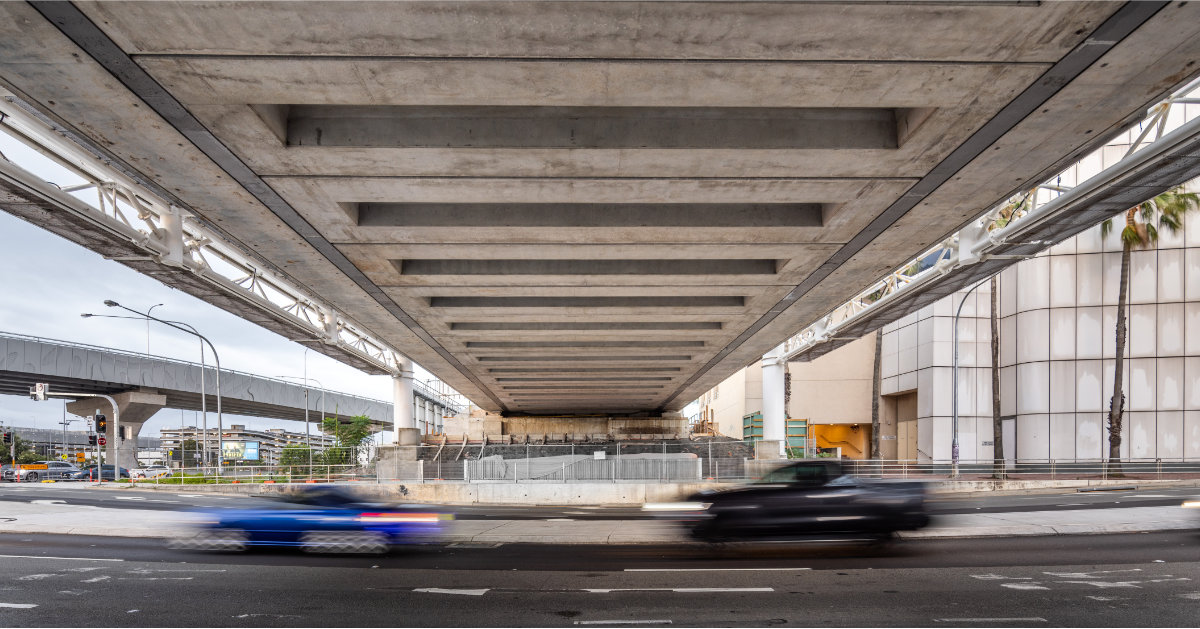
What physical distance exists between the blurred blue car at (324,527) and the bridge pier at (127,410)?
169 ft

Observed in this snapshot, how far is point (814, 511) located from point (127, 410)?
194ft

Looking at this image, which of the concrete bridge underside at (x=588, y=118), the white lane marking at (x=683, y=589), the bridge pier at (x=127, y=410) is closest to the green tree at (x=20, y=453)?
the bridge pier at (x=127, y=410)

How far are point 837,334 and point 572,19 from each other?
26.8 m

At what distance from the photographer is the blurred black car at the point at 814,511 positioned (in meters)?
12.8

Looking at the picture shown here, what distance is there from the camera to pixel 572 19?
6.42m

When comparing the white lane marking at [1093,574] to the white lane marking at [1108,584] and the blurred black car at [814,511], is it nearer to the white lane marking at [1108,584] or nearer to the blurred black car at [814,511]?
the white lane marking at [1108,584]

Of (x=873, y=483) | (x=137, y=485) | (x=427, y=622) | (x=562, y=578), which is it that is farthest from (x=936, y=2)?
(x=137, y=485)

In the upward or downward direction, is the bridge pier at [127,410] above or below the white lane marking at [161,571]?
below

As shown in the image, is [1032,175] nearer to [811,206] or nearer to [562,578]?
[811,206]

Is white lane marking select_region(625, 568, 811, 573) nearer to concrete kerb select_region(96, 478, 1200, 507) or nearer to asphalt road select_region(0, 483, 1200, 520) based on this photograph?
asphalt road select_region(0, 483, 1200, 520)

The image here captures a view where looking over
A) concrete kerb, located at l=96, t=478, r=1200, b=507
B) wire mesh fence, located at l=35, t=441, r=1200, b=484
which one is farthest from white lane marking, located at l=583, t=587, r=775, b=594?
wire mesh fence, located at l=35, t=441, r=1200, b=484

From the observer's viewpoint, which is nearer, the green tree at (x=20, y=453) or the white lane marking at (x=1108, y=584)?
the white lane marking at (x=1108, y=584)

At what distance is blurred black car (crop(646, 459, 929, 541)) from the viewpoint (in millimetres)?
12844

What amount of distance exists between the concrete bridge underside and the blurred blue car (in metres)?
4.09
